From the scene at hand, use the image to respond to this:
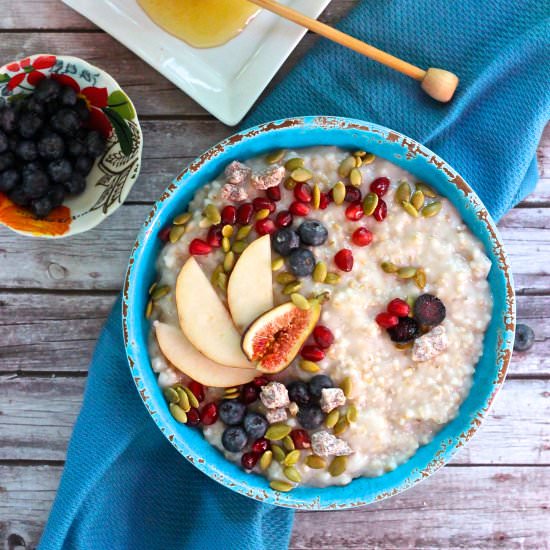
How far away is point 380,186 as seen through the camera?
6.78 feet

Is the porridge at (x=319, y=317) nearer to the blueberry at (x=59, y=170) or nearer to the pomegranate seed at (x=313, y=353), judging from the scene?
the pomegranate seed at (x=313, y=353)

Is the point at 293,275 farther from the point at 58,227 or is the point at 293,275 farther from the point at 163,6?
the point at 163,6

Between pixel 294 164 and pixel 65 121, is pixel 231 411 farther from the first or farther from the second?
pixel 65 121

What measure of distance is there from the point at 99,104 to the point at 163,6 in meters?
0.47

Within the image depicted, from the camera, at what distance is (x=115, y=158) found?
7.52 feet

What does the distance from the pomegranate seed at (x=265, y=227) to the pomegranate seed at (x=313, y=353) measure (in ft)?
1.19

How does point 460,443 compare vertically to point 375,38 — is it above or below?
below

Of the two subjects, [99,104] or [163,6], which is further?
[163,6]

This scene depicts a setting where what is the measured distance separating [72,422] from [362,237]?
1.30m

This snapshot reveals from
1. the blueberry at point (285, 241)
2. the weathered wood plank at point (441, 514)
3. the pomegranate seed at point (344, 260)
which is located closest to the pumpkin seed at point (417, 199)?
the pomegranate seed at point (344, 260)

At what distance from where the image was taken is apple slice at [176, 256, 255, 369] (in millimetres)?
2006

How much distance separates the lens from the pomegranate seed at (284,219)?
6.67 ft


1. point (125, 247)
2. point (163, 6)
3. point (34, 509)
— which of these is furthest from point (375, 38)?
point (34, 509)

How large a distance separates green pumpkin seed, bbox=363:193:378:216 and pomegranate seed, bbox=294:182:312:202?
17 centimetres
